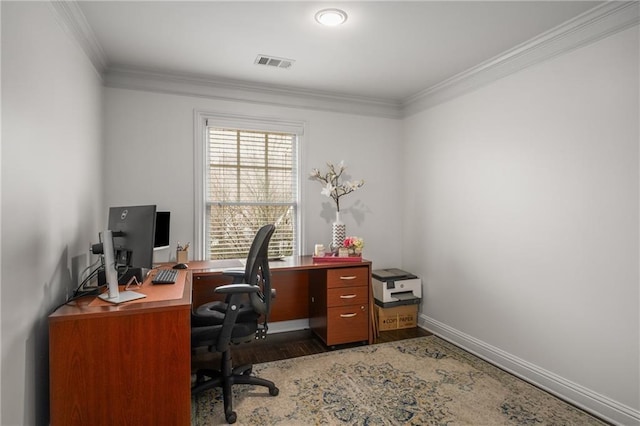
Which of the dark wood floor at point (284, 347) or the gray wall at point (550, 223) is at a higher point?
the gray wall at point (550, 223)

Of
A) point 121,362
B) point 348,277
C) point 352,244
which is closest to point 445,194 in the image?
point 352,244

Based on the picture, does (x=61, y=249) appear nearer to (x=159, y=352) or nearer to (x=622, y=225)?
(x=159, y=352)

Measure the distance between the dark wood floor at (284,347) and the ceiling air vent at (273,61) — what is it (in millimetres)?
2509

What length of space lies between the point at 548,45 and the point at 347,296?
2.51 meters

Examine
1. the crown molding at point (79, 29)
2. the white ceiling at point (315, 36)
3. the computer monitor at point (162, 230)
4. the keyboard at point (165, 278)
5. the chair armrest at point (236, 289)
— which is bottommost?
the chair armrest at point (236, 289)

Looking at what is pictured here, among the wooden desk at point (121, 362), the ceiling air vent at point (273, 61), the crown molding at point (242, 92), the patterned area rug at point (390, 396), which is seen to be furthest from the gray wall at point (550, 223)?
the wooden desk at point (121, 362)

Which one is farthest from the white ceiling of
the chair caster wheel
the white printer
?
the chair caster wheel

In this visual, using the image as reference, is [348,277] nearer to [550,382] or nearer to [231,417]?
[231,417]

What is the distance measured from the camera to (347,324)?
10.9 ft

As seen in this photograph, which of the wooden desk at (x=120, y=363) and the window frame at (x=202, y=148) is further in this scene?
the window frame at (x=202, y=148)

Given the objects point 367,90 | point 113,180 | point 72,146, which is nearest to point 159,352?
point 72,146

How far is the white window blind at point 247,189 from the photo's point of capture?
3.58 metres

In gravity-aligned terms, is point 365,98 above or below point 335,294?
above

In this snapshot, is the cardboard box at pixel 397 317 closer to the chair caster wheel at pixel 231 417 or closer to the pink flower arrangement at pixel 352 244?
the pink flower arrangement at pixel 352 244
